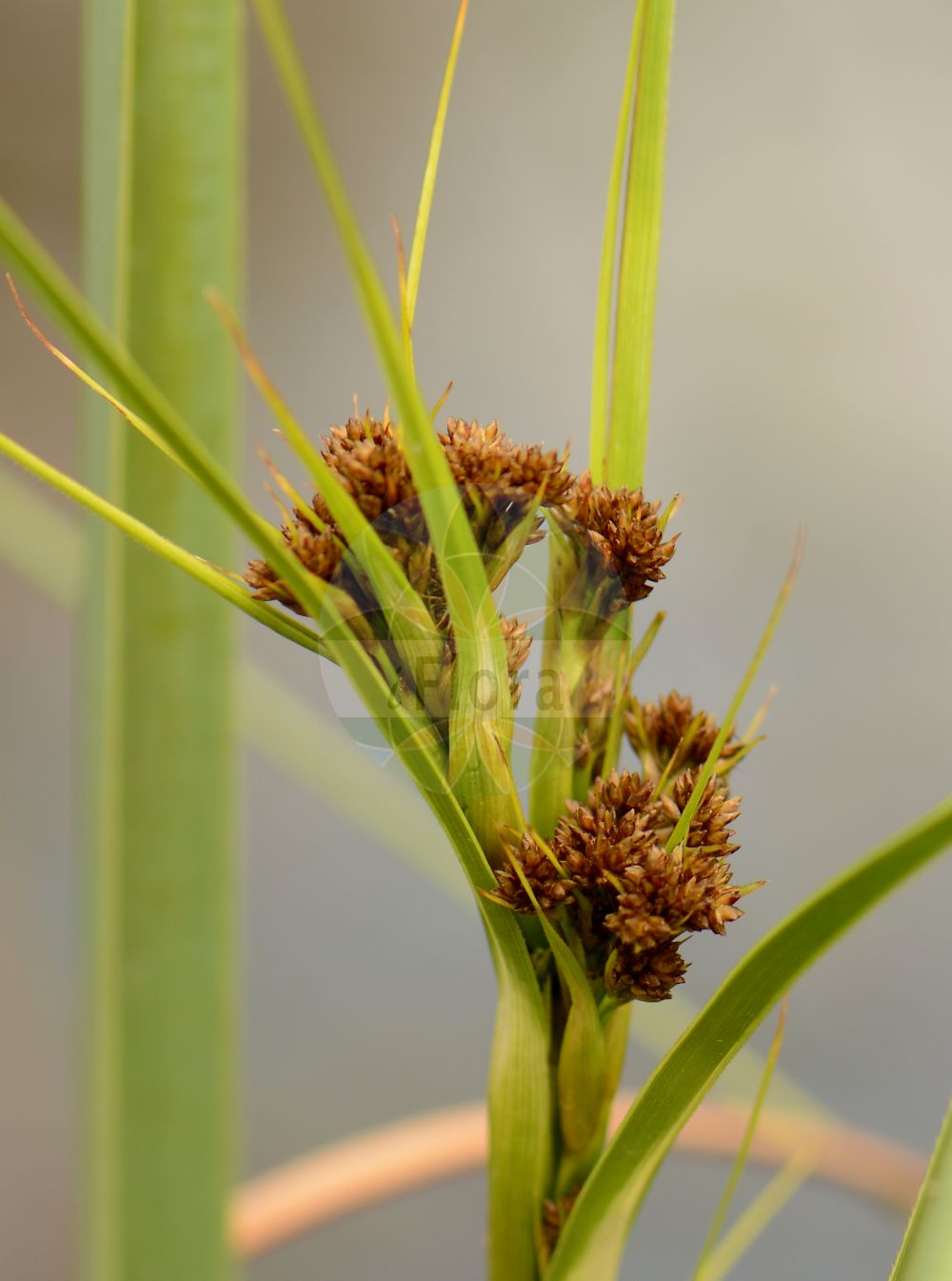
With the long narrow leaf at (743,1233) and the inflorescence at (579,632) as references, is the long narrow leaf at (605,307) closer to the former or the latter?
the inflorescence at (579,632)

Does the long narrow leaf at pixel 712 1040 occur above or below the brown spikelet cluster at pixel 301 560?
below

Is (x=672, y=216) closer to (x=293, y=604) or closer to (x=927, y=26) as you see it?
(x=927, y=26)

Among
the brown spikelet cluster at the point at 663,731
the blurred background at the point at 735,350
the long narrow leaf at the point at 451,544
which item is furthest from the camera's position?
the blurred background at the point at 735,350

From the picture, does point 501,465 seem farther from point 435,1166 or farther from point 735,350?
point 735,350

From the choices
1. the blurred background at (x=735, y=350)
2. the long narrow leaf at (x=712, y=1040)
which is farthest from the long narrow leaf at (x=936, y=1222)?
the blurred background at (x=735, y=350)

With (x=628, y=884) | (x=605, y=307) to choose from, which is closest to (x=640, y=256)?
(x=605, y=307)

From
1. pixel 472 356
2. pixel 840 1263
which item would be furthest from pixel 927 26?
pixel 840 1263
